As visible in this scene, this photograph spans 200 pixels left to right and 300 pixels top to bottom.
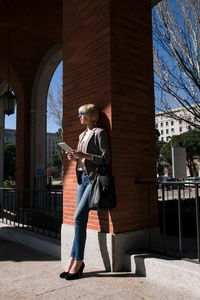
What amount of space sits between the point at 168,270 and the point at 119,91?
221 centimetres

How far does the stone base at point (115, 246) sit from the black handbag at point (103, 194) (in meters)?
0.48

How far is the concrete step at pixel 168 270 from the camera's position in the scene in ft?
9.15

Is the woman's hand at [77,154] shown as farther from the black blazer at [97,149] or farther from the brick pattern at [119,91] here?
the brick pattern at [119,91]

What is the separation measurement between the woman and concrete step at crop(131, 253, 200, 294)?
670 millimetres

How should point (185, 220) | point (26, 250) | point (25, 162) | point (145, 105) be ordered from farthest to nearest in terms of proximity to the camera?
point (25, 162) < point (185, 220) < point (26, 250) < point (145, 105)

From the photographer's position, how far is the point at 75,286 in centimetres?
308

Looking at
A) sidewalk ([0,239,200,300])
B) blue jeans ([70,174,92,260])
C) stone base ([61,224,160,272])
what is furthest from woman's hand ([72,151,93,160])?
sidewalk ([0,239,200,300])

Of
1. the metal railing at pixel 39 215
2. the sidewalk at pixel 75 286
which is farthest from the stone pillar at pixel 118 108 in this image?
the metal railing at pixel 39 215

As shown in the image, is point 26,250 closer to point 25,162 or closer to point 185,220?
point 185,220

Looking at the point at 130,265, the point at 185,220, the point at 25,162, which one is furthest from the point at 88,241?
the point at 25,162

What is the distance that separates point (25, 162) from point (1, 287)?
7.21m

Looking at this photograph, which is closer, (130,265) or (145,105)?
(130,265)

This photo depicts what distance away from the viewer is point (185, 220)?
20.9 ft

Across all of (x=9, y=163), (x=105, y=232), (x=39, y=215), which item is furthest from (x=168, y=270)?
(x=9, y=163)
